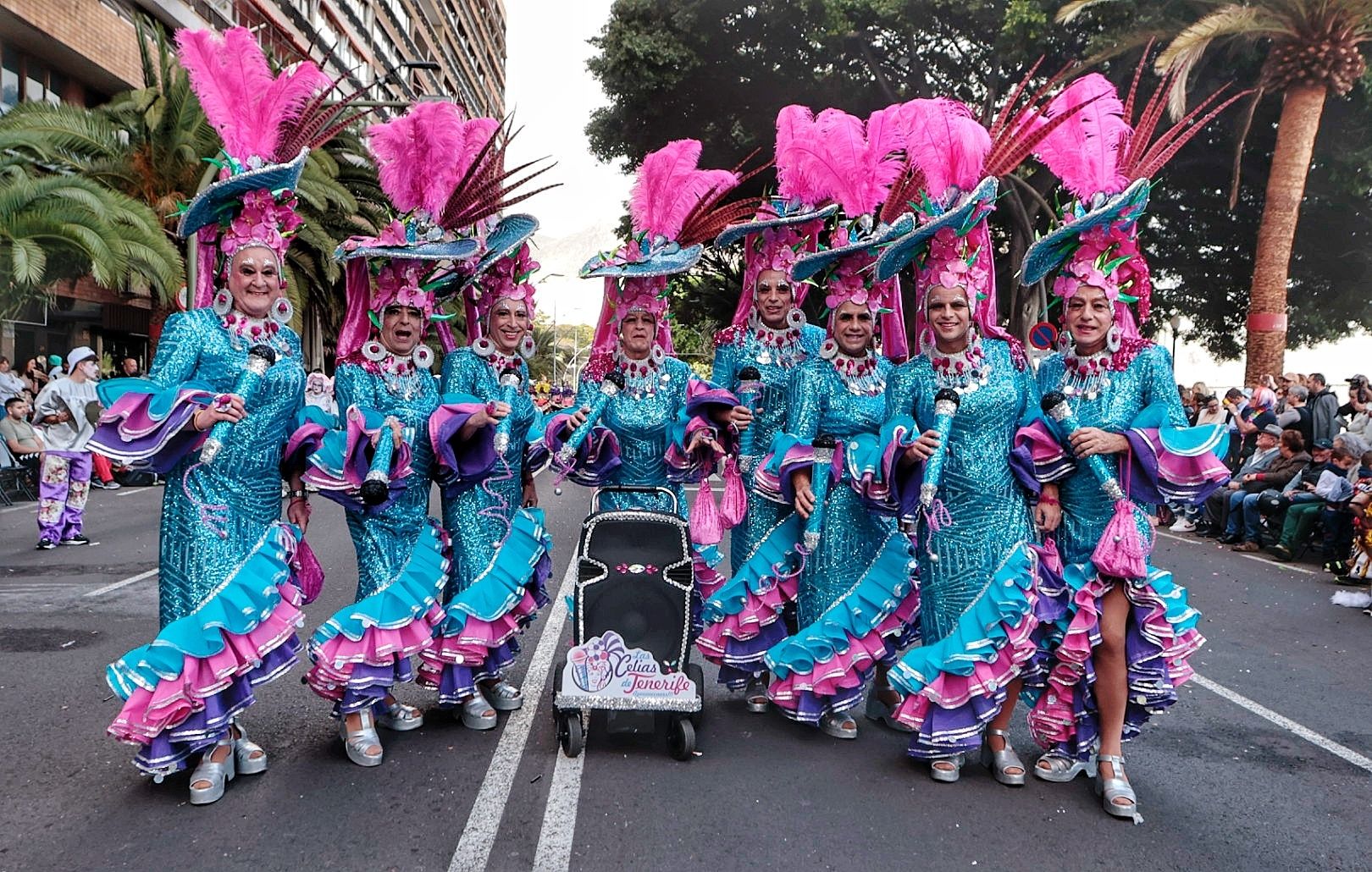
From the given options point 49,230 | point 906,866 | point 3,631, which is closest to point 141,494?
point 49,230

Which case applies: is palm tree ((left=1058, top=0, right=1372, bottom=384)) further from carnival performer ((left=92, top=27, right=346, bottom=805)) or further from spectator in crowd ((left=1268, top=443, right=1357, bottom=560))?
carnival performer ((left=92, top=27, right=346, bottom=805))

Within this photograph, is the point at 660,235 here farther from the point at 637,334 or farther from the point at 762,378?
the point at 762,378

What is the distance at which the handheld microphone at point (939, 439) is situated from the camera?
13.3ft

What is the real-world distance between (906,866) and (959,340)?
2061mm

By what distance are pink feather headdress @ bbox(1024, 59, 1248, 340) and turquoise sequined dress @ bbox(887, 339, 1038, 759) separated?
18.6 inches

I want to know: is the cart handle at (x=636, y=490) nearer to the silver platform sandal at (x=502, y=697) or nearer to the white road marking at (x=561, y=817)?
the silver platform sandal at (x=502, y=697)

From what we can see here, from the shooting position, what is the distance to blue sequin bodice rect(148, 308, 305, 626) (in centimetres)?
392

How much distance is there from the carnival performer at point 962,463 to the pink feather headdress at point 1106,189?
0.73 ft

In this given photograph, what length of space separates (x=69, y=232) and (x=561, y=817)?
13729 millimetres

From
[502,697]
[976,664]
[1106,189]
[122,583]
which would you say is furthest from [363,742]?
[122,583]

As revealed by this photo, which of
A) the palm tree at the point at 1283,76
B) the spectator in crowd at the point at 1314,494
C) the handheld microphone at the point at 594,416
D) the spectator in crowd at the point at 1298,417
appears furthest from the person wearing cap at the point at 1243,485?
the handheld microphone at the point at 594,416

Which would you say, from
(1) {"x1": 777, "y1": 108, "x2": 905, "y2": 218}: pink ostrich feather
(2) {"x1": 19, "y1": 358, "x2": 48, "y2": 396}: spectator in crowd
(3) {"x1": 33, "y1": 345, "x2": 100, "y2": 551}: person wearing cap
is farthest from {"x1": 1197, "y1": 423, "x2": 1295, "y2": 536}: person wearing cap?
(2) {"x1": 19, "y1": 358, "x2": 48, "y2": 396}: spectator in crowd

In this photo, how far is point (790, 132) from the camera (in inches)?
222

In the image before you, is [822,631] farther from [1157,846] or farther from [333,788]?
[333,788]
